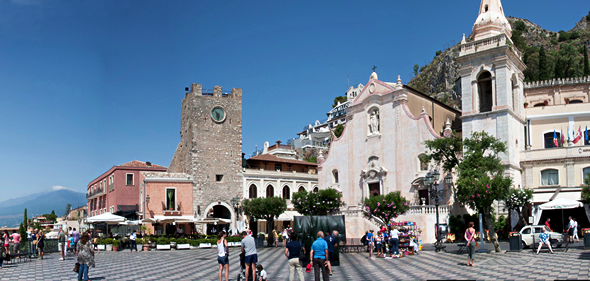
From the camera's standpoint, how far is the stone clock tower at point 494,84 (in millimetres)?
36562

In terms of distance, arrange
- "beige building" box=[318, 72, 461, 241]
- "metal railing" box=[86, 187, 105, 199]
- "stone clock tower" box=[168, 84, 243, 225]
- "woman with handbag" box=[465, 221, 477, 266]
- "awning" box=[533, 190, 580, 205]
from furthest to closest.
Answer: "metal railing" box=[86, 187, 105, 199]
"stone clock tower" box=[168, 84, 243, 225]
"beige building" box=[318, 72, 461, 241]
"awning" box=[533, 190, 580, 205]
"woman with handbag" box=[465, 221, 477, 266]

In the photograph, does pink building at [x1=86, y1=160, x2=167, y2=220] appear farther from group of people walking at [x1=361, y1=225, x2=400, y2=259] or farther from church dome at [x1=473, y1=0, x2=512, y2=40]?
church dome at [x1=473, y1=0, x2=512, y2=40]

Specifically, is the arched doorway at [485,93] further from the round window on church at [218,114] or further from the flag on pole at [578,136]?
the round window on church at [218,114]

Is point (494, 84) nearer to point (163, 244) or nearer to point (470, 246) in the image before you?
point (470, 246)

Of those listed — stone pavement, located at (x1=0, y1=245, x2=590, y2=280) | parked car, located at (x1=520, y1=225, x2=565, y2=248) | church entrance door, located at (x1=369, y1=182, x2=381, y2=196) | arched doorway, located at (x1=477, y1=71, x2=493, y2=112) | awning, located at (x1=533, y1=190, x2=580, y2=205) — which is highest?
arched doorway, located at (x1=477, y1=71, x2=493, y2=112)

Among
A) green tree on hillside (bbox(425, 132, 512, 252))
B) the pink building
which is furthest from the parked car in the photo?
the pink building

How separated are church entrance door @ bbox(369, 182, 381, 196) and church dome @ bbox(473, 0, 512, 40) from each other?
14.4 metres

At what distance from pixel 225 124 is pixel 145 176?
941cm

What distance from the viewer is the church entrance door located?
4296 centimetres

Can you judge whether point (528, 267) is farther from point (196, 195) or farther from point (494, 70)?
point (196, 195)

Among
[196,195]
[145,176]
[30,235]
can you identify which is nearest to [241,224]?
[196,195]

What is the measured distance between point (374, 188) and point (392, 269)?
24.4 m

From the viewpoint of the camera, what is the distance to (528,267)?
17.6 meters

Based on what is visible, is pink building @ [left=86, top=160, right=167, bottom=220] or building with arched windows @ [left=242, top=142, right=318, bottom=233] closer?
building with arched windows @ [left=242, top=142, right=318, bottom=233]
